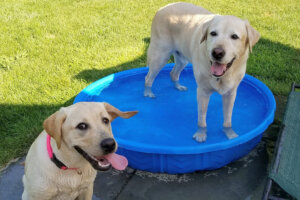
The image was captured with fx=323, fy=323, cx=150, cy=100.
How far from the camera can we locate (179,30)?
4.06m

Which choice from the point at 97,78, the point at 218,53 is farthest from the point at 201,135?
the point at 97,78

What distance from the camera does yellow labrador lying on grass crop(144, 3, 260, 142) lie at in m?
3.07

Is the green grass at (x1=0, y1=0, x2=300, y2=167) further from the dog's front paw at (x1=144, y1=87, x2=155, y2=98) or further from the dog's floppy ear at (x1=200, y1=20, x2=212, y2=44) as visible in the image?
the dog's floppy ear at (x1=200, y1=20, x2=212, y2=44)

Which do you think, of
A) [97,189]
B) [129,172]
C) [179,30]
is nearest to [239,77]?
[179,30]

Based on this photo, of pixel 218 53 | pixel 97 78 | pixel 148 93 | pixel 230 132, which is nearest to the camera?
pixel 218 53

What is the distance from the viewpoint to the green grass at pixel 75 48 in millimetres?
4570

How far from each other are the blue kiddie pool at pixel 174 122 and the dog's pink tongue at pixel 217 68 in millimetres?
683

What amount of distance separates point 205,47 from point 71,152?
5.86 feet

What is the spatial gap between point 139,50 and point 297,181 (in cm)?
400

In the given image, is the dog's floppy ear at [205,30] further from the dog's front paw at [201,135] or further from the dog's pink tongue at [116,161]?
the dog's pink tongue at [116,161]

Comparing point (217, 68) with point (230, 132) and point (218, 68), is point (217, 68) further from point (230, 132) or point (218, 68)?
point (230, 132)

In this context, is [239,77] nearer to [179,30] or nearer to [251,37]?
[251,37]

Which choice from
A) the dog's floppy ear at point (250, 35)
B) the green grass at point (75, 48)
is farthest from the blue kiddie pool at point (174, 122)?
the dog's floppy ear at point (250, 35)

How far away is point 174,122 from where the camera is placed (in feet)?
14.4
